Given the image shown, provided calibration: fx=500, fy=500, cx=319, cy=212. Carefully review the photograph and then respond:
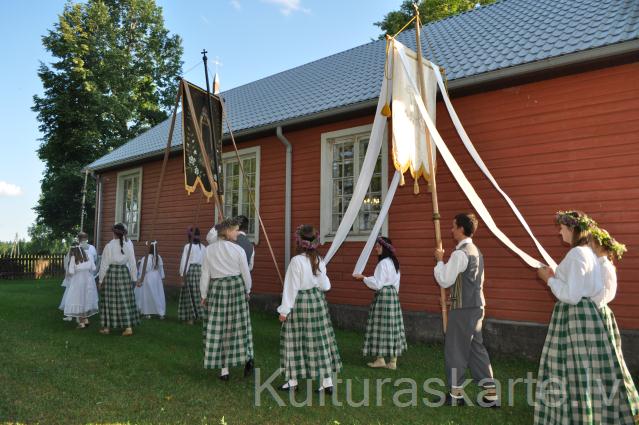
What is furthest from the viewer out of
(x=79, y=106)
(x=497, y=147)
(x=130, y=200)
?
(x=79, y=106)

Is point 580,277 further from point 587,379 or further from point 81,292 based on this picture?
point 81,292

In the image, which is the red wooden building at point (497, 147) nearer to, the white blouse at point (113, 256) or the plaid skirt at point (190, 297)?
the plaid skirt at point (190, 297)

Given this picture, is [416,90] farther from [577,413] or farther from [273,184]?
[273,184]

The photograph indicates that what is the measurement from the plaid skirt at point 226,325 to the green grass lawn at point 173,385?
27 centimetres

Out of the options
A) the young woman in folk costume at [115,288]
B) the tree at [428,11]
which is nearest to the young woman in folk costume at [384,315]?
the young woman in folk costume at [115,288]

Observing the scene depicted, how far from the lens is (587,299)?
3924mm

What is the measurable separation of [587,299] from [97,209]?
15.6m

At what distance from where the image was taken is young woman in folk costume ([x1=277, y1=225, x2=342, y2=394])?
5.05 meters

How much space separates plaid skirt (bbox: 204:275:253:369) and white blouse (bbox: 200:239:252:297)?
72 mm

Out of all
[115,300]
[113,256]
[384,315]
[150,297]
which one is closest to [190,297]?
[150,297]

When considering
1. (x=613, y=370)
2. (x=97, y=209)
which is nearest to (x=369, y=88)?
(x=613, y=370)

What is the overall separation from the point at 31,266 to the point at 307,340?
20.9m

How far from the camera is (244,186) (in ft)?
38.1

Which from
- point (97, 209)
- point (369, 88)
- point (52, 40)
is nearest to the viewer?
point (369, 88)
